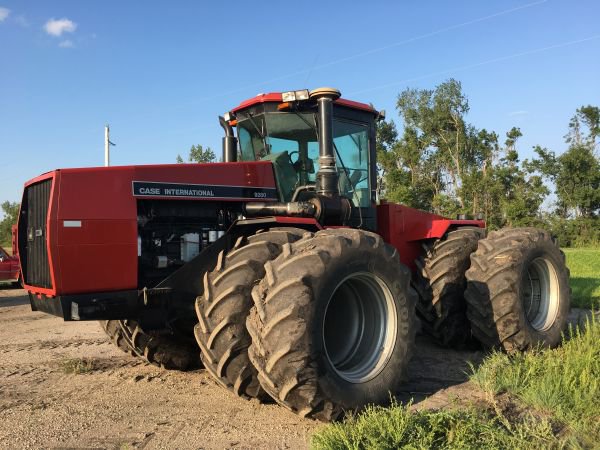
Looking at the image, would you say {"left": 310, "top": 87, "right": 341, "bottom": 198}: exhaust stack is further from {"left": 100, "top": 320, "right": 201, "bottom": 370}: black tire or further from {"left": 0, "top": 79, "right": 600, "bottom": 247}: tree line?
{"left": 0, "top": 79, "right": 600, "bottom": 247}: tree line

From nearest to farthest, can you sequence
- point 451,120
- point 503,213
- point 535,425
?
point 535,425 < point 503,213 < point 451,120

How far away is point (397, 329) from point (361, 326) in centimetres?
32

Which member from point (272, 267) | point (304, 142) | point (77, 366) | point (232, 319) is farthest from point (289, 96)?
point (77, 366)

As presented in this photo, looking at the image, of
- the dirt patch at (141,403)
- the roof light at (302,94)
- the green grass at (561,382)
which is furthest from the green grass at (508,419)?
the roof light at (302,94)

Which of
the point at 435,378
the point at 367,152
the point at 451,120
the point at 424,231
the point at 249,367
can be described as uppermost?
the point at 451,120

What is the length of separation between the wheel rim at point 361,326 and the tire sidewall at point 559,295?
1967 millimetres

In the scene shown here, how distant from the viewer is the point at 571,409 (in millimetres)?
3994

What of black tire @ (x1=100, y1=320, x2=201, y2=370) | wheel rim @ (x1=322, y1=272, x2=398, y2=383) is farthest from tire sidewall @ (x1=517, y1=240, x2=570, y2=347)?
black tire @ (x1=100, y1=320, x2=201, y2=370)

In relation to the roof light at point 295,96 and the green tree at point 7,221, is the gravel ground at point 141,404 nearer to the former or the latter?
the roof light at point 295,96

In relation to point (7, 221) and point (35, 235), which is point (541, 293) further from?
point (7, 221)

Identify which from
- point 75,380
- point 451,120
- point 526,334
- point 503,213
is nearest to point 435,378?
point 526,334

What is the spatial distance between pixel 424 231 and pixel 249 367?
147 inches

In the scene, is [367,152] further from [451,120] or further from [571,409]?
[451,120]

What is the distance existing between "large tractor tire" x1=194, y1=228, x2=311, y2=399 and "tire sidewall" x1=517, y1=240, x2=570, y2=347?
10.4 ft
